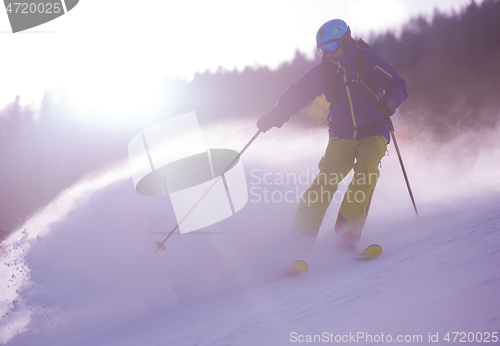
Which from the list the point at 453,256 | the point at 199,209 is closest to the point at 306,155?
the point at 199,209

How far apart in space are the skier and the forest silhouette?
38.8ft

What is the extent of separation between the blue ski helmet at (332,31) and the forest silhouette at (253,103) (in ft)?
39.2

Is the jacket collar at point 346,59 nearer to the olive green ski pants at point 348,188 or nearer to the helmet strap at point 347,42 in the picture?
the helmet strap at point 347,42

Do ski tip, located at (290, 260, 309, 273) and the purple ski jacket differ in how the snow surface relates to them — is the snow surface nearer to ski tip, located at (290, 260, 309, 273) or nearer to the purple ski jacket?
ski tip, located at (290, 260, 309, 273)

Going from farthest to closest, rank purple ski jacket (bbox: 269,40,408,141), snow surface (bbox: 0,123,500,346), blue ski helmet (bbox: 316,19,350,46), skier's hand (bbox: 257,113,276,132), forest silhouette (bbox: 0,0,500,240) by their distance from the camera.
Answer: forest silhouette (bbox: 0,0,500,240) < skier's hand (bbox: 257,113,276,132) < purple ski jacket (bbox: 269,40,408,141) < blue ski helmet (bbox: 316,19,350,46) < snow surface (bbox: 0,123,500,346)

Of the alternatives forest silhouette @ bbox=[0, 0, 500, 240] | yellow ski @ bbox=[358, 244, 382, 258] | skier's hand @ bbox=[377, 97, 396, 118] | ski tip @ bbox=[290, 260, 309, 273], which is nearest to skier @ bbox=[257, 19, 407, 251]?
skier's hand @ bbox=[377, 97, 396, 118]

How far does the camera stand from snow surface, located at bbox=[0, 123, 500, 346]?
1.47 metres

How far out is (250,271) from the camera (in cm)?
306

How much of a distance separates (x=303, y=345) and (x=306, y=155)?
4176 millimetres

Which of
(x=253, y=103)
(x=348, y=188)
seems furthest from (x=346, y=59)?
(x=253, y=103)

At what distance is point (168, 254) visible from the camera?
3.40 metres

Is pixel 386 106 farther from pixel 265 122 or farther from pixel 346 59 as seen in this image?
pixel 265 122

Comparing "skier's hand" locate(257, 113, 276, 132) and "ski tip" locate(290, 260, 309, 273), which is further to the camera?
"skier's hand" locate(257, 113, 276, 132)

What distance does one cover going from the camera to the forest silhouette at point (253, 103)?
17.7 m
